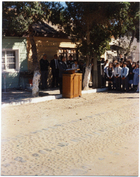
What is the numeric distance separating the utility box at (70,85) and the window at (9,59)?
Answer: 4224mm

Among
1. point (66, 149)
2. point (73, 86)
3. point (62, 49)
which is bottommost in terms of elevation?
point (66, 149)

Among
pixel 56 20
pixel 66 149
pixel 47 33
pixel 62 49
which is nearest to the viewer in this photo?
pixel 66 149

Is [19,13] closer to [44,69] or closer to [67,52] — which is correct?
[44,69]

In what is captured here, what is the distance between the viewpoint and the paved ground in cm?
469

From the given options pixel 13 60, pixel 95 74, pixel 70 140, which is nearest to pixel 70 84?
pixel 95 74

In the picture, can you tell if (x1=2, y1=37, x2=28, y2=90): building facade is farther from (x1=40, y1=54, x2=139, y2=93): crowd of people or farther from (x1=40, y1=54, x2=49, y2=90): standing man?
(x1=40, y1=54, x2=139, y2=93): crowd of people

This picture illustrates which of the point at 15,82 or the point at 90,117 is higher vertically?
the point at 15,82

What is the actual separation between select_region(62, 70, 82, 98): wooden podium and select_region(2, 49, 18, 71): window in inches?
166

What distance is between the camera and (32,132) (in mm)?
6938

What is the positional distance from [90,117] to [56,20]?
7.23 m

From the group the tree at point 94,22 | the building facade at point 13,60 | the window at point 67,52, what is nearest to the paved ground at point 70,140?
the building facade at point 13,60

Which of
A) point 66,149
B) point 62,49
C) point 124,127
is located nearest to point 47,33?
point 62,49

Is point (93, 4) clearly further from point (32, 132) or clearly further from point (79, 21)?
point (32, 132)

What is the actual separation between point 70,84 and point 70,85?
54 mm
